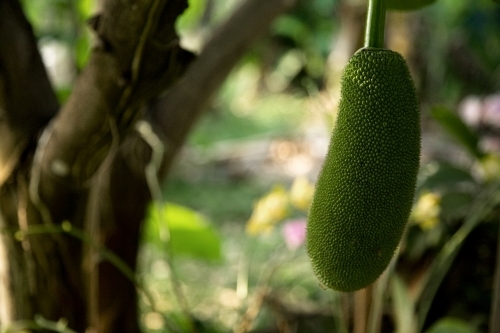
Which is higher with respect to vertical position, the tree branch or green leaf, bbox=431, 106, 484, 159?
the tree branch

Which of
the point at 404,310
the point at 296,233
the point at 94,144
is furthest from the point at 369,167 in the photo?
the point at 296,233

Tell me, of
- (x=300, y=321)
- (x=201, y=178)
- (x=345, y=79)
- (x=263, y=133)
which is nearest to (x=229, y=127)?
(x=263, y=133)

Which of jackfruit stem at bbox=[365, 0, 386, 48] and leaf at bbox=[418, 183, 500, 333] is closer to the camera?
jackfruit stem at bbox=[365, 0, 386, 48]

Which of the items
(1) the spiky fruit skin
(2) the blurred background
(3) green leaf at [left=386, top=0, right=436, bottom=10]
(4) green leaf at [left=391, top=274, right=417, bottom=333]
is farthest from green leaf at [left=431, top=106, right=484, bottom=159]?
(1) the spiky fruit skin

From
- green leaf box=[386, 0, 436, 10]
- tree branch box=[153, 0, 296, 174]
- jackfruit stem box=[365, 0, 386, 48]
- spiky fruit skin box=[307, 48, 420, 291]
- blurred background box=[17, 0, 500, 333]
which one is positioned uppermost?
jackfruit stem box=[365, 0, 386, 48]

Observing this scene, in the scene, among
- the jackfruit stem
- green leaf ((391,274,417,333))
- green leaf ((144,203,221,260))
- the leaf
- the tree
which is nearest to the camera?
the jackfruit stem

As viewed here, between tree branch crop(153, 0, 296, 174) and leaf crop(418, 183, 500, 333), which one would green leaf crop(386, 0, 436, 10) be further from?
tree branch crop(153, 0, 296, 174)

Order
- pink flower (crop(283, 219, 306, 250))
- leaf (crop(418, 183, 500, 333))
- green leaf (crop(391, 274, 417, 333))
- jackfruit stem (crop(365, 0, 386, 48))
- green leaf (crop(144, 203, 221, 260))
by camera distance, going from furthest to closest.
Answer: green leaf (crop(144, 203, 221, 260)) → pink flower (crop(283, 219, 306, 250)) → green leaf (crop(391, 274, 417, 333)) → leaf (crop(418, 183, 500, 333)) → jackfruit stem (crop(365, 0, 386, 48))
